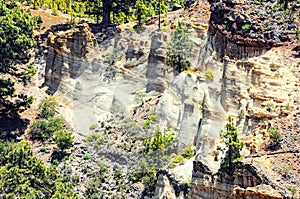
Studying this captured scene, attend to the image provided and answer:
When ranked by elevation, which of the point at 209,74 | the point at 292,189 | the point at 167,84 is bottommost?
the point at 167,84

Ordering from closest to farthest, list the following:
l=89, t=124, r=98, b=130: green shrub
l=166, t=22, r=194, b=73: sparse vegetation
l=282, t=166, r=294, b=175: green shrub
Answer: l=282, t=166, r=294, b=175: green shrub
l=166, t=22, r=194, b=73: sparse vegetation
l=89, t=124, r=98, b=130: green shrub

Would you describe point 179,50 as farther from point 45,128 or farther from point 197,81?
point 45,128

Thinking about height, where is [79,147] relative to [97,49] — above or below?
below

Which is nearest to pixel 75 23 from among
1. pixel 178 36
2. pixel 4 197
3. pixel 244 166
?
pixel 178 36

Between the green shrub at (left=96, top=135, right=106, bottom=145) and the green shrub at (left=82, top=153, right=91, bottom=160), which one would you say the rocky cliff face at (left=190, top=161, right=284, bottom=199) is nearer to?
the green shrub at (left=82, top=153, right=91, bottom=160)

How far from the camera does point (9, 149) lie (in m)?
60.9

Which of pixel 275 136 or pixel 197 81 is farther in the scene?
pixel 197 81

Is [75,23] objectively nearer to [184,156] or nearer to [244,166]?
[184,156]

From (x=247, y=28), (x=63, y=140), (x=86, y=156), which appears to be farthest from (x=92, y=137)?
(x=247, y=28)

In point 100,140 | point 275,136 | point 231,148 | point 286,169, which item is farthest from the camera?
point 100,140

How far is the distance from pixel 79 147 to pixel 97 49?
34.0ft

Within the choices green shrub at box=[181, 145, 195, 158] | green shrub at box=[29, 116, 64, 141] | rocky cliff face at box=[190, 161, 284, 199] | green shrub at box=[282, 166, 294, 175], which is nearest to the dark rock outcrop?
green shrub at box=[181, 145, 195, 158]

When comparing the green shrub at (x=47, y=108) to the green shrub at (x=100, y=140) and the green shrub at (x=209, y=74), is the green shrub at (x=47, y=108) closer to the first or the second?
the green shrub at (x=100, y=140)

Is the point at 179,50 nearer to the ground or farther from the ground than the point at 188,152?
farther from the ground
